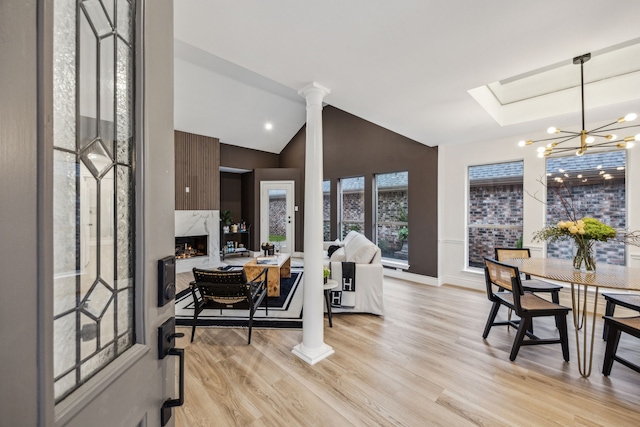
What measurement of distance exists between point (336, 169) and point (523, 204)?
3662 mm

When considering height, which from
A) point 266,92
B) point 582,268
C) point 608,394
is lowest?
point 608,394

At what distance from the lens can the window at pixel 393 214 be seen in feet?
17.5

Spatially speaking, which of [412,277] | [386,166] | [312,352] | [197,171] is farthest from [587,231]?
[197,171]

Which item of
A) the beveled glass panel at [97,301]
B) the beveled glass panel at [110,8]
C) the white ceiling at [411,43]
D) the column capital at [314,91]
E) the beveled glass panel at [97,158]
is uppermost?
the white ceiling at [411,43]

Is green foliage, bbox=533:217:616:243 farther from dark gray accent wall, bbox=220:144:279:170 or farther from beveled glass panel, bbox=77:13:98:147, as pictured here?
dark gray accent wall, bbox=220:144:279:170

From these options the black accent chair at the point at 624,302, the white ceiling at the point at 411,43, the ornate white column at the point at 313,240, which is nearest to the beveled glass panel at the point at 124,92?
the white ceiling at the point at 411,43

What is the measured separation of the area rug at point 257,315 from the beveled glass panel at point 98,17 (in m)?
2.91

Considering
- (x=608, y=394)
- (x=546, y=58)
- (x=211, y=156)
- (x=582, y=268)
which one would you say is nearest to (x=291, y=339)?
(x=608, y=394)

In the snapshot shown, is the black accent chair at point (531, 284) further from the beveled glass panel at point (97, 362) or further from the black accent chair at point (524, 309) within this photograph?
the beveled glass panel at point (97, 362)

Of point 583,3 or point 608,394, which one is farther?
point 608,394

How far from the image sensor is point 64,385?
479 millimetres

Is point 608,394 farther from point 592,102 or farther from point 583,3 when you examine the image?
point 592,102

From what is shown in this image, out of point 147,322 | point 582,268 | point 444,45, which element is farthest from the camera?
point 582,268

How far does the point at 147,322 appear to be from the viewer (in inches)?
26.5
